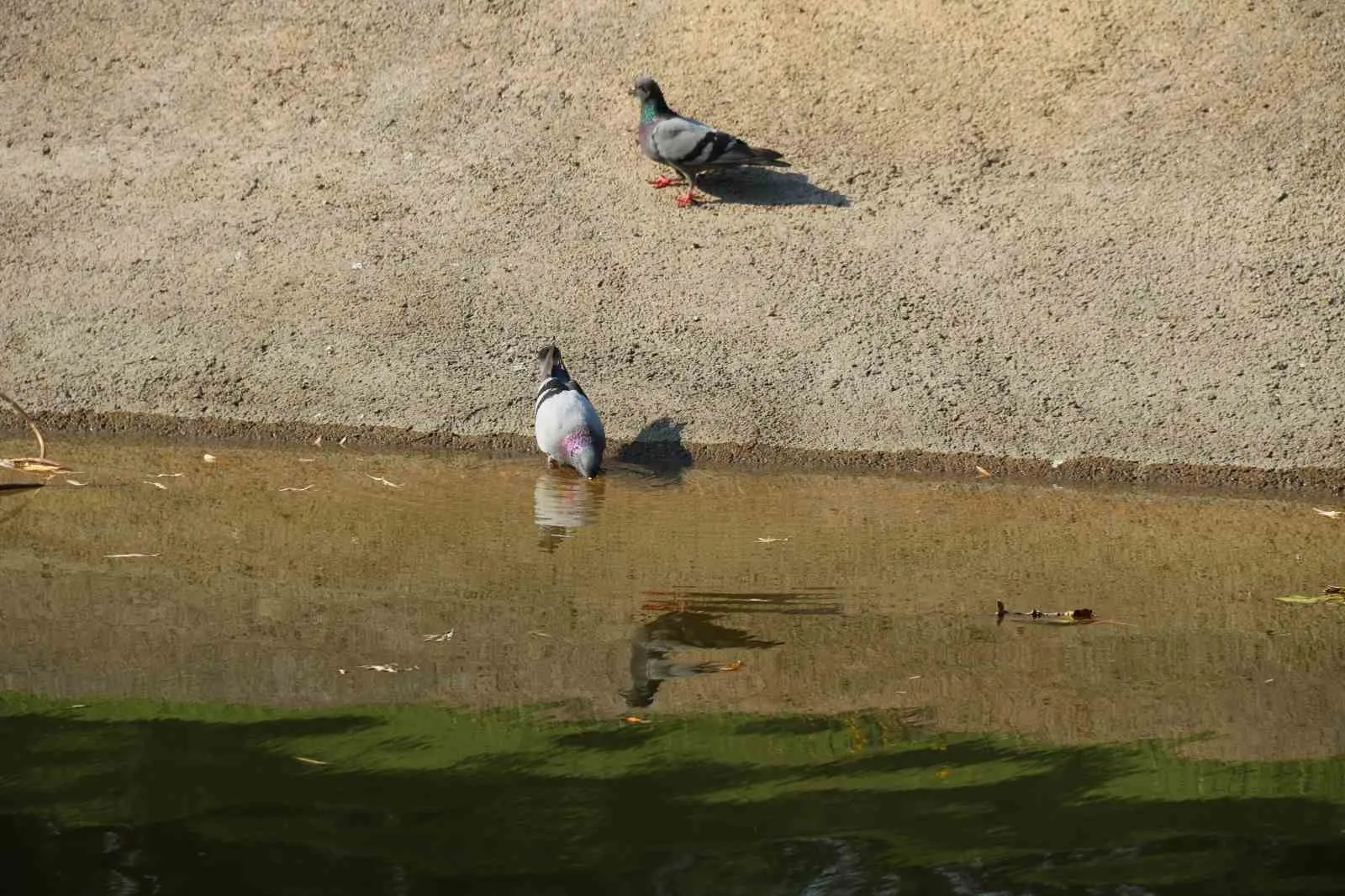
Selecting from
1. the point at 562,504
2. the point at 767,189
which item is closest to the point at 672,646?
the point at 562,504

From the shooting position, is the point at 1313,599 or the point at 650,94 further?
the point at 650,94

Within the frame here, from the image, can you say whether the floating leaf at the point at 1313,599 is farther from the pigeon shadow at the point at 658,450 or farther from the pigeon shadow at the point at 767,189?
the pigeon shadow at the point at 767,189

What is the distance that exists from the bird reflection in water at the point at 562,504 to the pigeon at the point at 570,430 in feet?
0.30

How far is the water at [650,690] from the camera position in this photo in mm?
4457

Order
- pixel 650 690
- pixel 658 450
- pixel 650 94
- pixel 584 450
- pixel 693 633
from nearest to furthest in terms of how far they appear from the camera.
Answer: pixel 650 690
pixel 693 633
pixel 584 450
pixel 658 450
pixel 650 94

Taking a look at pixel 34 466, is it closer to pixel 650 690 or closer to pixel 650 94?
pixel 650 690

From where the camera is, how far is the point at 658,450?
8969 millimetres

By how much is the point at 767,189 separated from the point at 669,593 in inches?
199

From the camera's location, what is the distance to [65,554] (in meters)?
6.87

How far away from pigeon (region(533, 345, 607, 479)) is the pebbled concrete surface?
67 centimetres

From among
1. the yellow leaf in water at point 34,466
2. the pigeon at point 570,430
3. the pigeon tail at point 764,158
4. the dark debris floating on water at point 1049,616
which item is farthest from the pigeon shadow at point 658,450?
the yellow leaf in water at point 34,466

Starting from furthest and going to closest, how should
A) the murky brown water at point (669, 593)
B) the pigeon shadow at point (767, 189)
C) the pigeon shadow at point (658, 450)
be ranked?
the pigeon shadow at point (767, 189), the pigeon shadow at point (658, 450), the murky brown water at point (669, 593)

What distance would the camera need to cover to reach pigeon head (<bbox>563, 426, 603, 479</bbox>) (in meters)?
8.20

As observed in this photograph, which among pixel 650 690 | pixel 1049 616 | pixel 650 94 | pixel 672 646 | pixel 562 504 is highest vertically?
pixel 650 94
